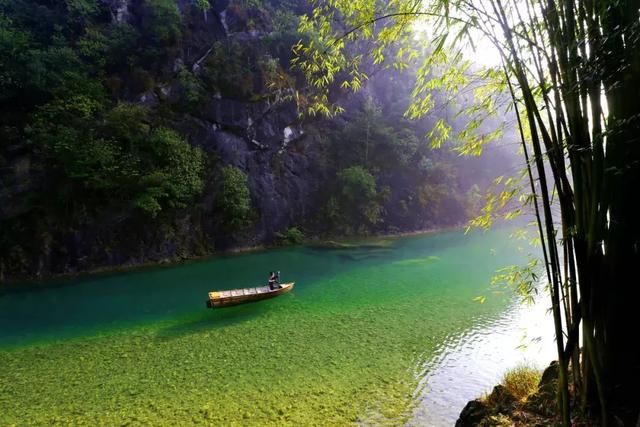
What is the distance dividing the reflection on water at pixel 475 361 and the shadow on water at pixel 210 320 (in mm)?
4251

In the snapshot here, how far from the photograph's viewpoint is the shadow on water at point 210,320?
7406 mm

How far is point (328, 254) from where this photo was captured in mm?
15938

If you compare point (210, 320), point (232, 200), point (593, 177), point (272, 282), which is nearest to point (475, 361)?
point (593, 177)

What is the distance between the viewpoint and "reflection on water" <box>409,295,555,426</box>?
456 centimetres

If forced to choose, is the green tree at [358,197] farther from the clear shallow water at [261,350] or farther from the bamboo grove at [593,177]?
the bamboo grove at [593,177]

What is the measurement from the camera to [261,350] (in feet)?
20.9

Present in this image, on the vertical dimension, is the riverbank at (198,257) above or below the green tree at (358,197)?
below

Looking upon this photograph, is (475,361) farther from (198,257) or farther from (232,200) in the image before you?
(232,200)

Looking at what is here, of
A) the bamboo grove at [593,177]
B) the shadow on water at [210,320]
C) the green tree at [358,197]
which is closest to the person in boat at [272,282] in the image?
the shadow on water at [210,320]

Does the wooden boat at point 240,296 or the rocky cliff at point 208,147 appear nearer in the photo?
the wooden boat at point 240,296

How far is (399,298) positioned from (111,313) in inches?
285

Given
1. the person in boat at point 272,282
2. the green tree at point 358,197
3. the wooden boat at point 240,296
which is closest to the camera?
the wooden boat at point 240,296

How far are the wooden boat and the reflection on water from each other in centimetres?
443

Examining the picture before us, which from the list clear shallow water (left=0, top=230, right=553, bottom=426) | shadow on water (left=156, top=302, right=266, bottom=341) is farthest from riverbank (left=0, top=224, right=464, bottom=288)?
shadow on water (left=156, top=302, right=266, bottom=341)
